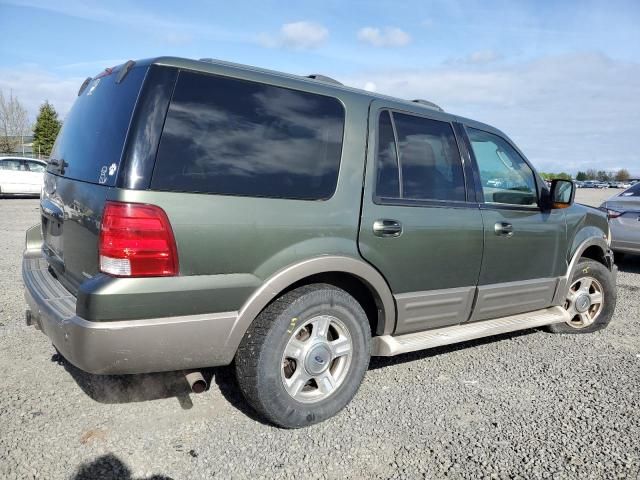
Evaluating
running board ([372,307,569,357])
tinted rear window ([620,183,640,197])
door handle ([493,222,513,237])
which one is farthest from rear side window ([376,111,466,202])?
tinted rear window ([620,183,640,197])

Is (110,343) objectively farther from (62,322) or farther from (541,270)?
(541,270)

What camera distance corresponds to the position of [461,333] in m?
3.73

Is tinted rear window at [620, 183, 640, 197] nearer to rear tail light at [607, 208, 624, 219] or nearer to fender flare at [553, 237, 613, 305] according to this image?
rear tail light at [607, 208, 624, 219]

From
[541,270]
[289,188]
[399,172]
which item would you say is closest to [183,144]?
[289,188]

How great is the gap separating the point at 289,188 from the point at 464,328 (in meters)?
1.81

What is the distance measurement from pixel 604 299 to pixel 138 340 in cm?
432

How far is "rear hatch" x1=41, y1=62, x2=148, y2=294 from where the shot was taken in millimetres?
2586

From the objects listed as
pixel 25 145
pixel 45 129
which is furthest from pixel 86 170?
pixel 25 145

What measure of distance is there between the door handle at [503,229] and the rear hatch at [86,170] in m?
2.61


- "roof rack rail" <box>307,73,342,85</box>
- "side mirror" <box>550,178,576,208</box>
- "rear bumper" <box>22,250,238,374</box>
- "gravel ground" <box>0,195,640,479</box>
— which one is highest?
→ "roof rack rail" <box>307,73,342,85</box>

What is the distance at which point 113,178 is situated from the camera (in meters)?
2.50

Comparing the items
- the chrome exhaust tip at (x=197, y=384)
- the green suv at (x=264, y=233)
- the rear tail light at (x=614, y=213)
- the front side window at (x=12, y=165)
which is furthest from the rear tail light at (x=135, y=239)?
the front side window at (x=12, y=165)

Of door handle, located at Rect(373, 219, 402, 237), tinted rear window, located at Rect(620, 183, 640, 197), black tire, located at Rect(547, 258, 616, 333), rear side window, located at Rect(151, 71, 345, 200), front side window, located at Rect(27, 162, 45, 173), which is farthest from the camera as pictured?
front side window, located at Rect(27, 162, 45, 173)

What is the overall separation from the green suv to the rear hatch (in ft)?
0.06
